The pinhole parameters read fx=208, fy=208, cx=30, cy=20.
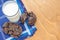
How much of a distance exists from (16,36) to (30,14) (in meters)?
0.16

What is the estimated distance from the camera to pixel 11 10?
3.98ft

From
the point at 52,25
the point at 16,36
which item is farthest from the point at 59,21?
the point at 16,36

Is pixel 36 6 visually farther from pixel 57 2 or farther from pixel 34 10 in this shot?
pixel 57 2

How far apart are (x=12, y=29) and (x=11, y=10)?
111 millimetres

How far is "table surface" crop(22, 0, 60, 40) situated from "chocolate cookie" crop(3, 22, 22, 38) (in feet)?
0.29

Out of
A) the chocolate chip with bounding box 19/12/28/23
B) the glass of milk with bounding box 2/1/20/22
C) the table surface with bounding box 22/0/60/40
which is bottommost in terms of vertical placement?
the table surface with bounding box 22/0/60/40

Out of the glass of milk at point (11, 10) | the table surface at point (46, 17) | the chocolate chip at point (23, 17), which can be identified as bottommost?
the table surface at point (46, 17)

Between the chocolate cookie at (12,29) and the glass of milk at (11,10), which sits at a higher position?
the glass of milk at (11,10)

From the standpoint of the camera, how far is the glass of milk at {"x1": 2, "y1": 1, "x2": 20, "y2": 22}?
1203 mm

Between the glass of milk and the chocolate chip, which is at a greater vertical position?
the glass of milk

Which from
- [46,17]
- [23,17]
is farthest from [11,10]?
[46,17]

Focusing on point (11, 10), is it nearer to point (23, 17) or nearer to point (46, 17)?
point (23, 17)

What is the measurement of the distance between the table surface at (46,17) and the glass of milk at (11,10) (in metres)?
0.10

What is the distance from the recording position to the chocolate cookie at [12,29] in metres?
1.21
